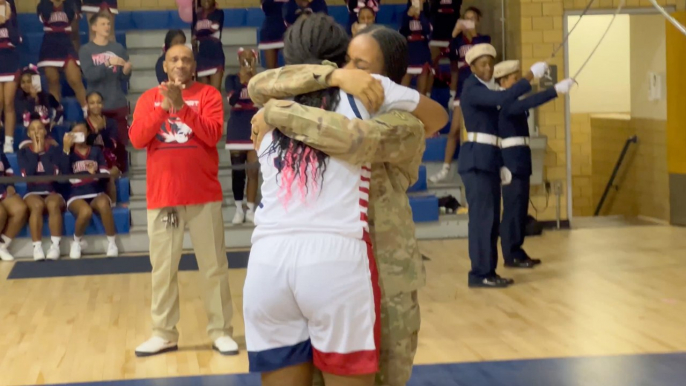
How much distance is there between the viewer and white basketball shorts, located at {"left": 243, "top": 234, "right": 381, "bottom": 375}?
1.91 m

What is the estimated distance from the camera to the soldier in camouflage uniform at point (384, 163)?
1.92m

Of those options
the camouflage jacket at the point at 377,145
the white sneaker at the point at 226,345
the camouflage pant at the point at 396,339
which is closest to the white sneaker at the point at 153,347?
the white sneaker at the point at 226,345

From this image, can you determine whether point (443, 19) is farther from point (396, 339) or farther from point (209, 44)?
point (396, 339)

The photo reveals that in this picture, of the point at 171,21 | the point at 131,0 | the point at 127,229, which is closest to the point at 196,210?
the point at 127,229

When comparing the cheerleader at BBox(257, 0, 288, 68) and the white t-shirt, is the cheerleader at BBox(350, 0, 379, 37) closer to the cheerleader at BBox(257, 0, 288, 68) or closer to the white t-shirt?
the cheerleader at BBox(257, 0, 288, 68)

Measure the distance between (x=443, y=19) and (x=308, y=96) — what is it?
7367mm

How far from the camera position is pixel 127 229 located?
7.68 m

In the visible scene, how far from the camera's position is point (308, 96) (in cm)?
200

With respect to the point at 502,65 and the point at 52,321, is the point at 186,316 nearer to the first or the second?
the point at 52,321

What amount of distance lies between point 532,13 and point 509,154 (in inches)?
97.4

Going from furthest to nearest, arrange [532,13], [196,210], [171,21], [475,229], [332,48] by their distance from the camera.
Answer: [171,21] → [532,13] → [475,229] → [196,210] → [332,48]

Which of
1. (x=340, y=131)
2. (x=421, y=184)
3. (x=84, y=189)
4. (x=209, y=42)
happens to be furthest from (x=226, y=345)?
(x=209, y=42)

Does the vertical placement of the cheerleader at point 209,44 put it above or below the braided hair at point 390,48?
above

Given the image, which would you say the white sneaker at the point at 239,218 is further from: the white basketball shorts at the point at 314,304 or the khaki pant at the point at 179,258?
the white basketball shorts at the point at 314,304
